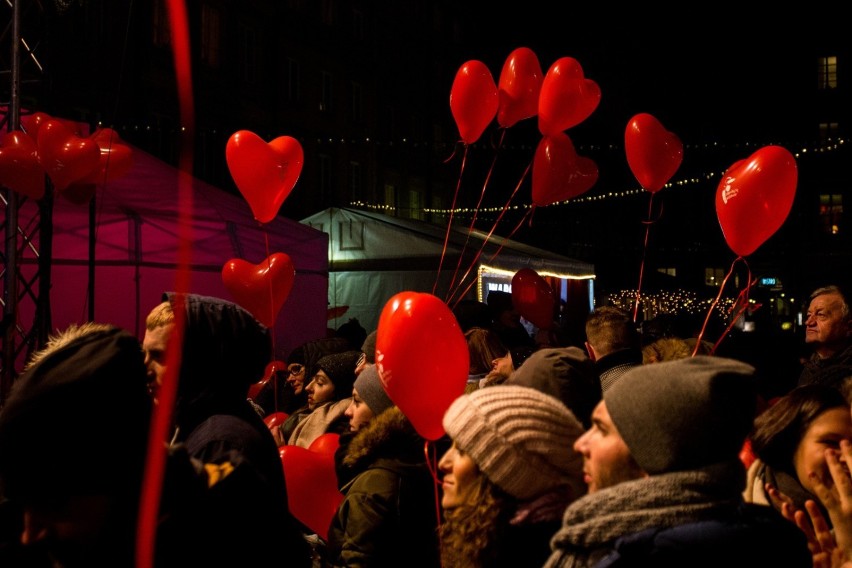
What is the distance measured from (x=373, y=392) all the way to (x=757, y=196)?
252cm

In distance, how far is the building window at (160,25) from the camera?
17.5 m

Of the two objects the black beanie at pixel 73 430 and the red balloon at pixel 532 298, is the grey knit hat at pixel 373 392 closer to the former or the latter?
the black beanie at pixel 73 430

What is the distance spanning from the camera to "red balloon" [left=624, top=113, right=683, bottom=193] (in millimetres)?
5363

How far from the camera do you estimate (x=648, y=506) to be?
5.57 feet

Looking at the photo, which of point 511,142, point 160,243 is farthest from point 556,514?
point 511,142

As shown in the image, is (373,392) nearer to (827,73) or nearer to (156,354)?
(156,354)

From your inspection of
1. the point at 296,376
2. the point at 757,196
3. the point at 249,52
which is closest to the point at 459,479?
the point at 757,196

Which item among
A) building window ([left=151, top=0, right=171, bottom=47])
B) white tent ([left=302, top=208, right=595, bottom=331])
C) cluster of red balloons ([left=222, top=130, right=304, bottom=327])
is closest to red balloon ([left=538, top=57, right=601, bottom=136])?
cluster of red balloons ([left=222, top=130, right=304, bottom=327])

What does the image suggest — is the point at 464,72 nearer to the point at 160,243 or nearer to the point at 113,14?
the point at 160,243

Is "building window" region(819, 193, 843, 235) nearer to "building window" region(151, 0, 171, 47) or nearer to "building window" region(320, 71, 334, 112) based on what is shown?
"building window" region(320, 71, 334, 112)

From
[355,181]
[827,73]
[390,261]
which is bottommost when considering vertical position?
[390,261]

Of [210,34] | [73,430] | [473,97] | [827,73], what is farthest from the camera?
[827,73]

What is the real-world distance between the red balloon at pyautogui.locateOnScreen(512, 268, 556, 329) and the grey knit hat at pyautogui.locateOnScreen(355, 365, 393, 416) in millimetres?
Answer: 5089

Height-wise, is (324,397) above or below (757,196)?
below
